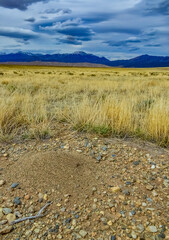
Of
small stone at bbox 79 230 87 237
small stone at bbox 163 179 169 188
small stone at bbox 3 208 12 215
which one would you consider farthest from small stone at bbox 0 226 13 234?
small stone at bbox 163 179 169 188

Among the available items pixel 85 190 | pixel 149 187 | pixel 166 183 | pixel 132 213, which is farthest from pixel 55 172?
pixel 166 183

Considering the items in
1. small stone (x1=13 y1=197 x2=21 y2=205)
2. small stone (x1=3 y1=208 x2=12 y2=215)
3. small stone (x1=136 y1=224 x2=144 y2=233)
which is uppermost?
small stone (x1=13 y1=197 x2=21 y2=205)

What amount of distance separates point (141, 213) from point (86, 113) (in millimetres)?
2368

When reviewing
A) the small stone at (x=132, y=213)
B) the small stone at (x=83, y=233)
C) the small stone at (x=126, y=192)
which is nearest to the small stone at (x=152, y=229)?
the small stone at (x=132, y=213)

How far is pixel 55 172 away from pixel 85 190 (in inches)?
18.4

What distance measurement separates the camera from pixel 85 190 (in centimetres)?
221

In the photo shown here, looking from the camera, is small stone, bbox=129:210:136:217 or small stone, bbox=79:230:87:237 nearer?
small stone, bbox=79:230:87:237

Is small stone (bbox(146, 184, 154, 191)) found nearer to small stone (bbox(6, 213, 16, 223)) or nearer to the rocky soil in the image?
the rocky soil

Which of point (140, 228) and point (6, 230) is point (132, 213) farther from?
point (6, 230)

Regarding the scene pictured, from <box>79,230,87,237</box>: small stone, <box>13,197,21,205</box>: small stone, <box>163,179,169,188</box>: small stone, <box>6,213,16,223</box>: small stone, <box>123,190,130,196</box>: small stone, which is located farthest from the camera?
<box>163,179,169,188</box>: small stone

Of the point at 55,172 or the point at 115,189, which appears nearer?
the point at 115,189

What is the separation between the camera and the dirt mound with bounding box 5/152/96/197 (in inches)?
88.3

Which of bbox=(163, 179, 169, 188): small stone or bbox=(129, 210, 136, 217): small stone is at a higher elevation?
bbox=(163, 179, 169, 188): small stone

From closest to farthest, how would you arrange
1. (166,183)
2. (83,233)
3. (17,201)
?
(83,233) → (17,201) → (166,183)
